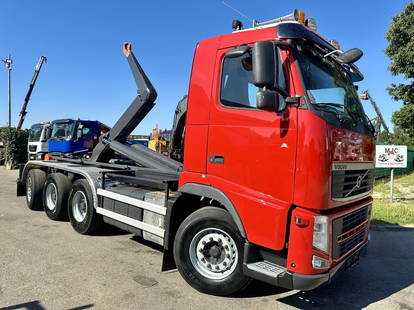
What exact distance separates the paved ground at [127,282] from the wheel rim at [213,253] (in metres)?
0.27

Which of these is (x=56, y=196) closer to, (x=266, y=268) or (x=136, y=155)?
(x=136, y=155)

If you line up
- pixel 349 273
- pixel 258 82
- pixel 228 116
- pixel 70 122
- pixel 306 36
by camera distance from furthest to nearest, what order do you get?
pixel 70 122, pixel 349 273, pixel 228 116, pixel 306 36, pixel 258 82

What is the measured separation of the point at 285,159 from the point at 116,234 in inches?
155

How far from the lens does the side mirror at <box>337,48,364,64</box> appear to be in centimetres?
323

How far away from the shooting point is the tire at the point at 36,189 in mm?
7488

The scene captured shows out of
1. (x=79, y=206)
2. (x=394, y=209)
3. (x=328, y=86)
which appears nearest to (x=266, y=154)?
(x=328, y=86)

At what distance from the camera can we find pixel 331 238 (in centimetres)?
300

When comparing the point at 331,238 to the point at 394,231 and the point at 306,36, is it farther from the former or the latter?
the point at 394,231

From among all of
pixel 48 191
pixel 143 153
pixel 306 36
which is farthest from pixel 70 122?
pixel 306 36

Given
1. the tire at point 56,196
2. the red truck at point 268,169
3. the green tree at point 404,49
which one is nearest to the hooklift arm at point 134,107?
the tire at point 56,196

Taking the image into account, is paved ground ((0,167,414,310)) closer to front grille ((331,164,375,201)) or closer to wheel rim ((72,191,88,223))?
wheel rim ((72,191,88,223))

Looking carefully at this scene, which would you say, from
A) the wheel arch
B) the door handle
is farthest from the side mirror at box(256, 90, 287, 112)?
the wheel arch

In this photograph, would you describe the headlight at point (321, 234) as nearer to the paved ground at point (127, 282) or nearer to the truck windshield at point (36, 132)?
the paved ground at point (127, 282)

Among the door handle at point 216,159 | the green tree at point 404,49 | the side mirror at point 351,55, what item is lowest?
the door handle at point 216,159
